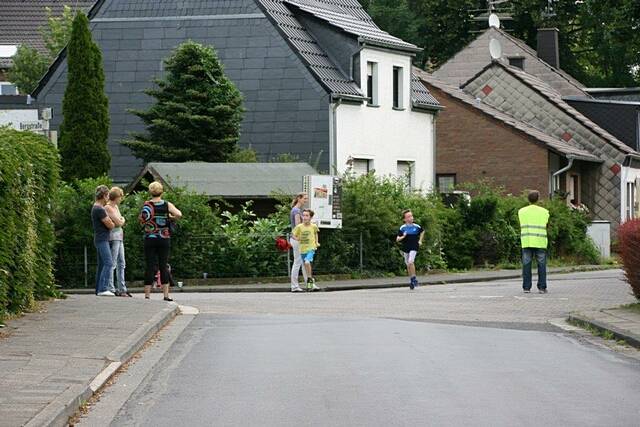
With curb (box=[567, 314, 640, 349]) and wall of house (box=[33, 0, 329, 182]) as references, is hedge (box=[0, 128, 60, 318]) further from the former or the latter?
wall of house (box=[33, 0, 329, 182])

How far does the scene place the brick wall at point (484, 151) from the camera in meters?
52.1

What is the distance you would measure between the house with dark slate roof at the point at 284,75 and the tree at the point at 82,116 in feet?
14.1

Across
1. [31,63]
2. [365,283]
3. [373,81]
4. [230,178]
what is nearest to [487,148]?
[373,81]

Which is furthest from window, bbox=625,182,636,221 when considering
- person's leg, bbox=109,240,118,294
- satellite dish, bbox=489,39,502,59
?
person's leg, bbox=109,240,118,294

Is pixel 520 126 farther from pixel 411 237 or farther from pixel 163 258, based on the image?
pixel 163 258

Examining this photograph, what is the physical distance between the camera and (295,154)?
143 feet

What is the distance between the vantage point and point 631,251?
19.4 meters

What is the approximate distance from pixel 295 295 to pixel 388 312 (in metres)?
5.99

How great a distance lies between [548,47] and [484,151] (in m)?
12.0

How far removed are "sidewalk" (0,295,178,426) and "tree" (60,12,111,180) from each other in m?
18.9

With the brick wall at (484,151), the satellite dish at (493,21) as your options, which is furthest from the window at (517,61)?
the brick wall at (484,151)

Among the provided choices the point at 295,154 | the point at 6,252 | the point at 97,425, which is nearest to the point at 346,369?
the point at 97,425

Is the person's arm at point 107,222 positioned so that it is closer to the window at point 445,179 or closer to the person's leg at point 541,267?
the person's leg at point 541,267

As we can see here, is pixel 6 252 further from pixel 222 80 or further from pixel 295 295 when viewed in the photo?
pixel 222 80
